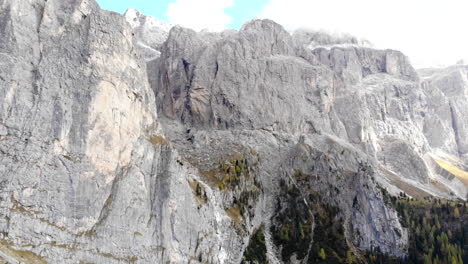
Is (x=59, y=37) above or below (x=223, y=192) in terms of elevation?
above

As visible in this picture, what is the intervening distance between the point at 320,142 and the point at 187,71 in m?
71.4

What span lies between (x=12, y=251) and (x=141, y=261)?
28540mm

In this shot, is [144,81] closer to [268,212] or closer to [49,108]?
[49,108]

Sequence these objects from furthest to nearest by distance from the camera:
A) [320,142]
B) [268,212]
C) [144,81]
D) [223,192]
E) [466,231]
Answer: [320,142], [466,231], [268,212], [223,192], [144,81]

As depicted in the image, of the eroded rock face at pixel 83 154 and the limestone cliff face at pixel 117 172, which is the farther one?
the limestone cliff face at pixel 117 172

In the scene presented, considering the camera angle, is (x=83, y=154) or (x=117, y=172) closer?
(x=83, y=154)

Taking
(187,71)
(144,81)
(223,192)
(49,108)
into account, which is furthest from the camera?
(187,71)

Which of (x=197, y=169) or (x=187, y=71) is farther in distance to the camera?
(x=187, y=71)

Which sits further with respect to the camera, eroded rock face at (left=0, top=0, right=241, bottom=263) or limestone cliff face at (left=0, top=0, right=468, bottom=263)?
limestone cliff face at (left=0, top=0, right=468, bottom=263)

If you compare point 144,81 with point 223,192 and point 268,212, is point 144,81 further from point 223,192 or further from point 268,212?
point 268,212

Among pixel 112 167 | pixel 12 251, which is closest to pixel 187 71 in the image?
pixel 112 167

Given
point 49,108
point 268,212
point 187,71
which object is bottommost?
point 268,212

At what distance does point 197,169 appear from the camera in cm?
13538

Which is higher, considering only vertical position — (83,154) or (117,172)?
(83,154)
